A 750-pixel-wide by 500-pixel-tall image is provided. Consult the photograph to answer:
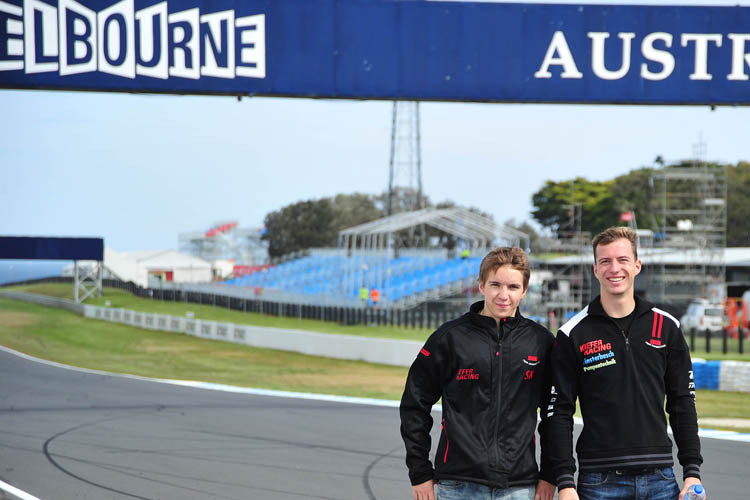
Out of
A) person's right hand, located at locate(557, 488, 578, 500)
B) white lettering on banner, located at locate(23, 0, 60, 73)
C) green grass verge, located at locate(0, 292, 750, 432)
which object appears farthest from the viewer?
green grass verge, located at locate(0, 292, 750, 432)

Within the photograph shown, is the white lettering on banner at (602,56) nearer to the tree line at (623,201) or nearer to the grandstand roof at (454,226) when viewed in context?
the grandstand roof at (454,226)

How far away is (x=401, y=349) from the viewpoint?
17.5m

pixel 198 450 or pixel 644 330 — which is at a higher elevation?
pixel 644 330

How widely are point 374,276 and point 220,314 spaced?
7.00 metres

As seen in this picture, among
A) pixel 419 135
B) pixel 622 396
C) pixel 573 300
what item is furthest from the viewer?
pixel 419 135

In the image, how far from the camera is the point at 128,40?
8.27 metres

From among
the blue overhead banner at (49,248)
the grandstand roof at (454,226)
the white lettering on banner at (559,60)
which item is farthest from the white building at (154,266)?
the white lettering on banner at (559,60)

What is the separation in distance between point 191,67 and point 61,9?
4.75ft

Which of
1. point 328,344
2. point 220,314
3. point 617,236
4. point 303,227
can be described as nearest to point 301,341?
point 328,344

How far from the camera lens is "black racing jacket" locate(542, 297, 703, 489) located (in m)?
3.07

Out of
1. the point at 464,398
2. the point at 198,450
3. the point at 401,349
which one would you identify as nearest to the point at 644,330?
the point at 464,398

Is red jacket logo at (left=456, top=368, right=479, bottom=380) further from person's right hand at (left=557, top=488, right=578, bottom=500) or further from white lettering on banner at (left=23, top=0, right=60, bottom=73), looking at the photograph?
white lettering on banner at (left=23, top=0, right=60, bottom=73)

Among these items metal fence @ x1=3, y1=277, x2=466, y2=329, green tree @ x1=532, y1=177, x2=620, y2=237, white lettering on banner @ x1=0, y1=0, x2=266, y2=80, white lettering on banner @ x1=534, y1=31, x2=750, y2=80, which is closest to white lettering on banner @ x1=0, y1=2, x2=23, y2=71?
white lettering on banner @ x1=0, y1=0, x2=266, y2=80

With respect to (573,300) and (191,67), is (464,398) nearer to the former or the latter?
(191,67)
